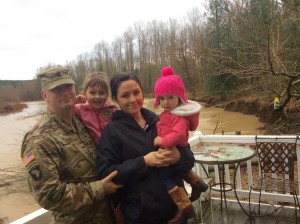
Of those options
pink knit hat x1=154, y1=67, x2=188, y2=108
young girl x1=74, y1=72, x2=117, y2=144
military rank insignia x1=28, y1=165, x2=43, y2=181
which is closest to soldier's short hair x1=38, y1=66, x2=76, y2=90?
young girl x1=74, y1=72, x2=117, y2=144

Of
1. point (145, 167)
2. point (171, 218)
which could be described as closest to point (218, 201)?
point (171, 218)

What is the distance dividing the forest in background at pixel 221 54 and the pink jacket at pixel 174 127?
803mm

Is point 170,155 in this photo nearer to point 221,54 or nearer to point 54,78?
point 54,78

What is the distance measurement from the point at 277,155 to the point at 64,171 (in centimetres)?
285

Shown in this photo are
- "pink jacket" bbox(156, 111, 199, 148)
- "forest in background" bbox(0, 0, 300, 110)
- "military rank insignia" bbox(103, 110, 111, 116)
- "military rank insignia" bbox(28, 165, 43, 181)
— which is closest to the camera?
"military rank insignia" bbox(28, 165, 43, 181)

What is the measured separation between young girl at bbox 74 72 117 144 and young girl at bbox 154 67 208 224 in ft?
1.09

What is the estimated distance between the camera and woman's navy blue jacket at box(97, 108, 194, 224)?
60.8 inches

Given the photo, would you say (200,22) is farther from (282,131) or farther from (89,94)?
(89,94)

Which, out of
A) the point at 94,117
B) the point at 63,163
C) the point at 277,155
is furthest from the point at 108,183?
the point at 277,155

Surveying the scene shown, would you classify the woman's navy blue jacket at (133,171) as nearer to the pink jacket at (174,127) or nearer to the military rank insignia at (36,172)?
the pink jacket at (174,127)

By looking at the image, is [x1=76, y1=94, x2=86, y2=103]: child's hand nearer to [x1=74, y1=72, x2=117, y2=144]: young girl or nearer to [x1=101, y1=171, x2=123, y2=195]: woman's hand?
[x1=74, y1=72, x2=117, y2=144]: young girl

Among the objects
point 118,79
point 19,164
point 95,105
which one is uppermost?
point 118,79

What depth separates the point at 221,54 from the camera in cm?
715

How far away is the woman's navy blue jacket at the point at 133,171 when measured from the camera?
5.07 feet
